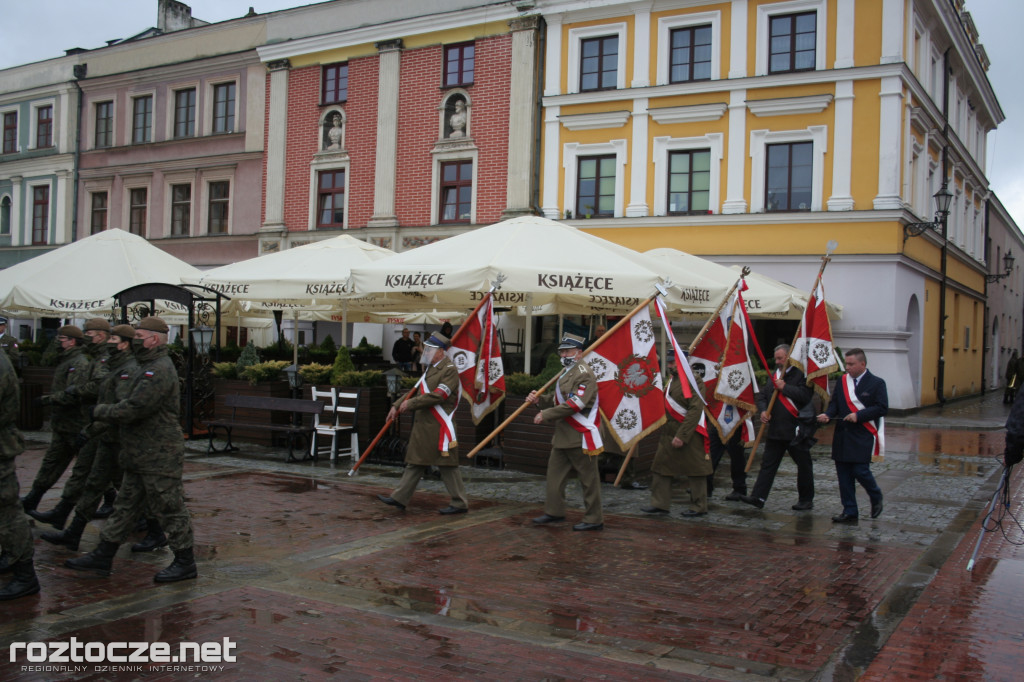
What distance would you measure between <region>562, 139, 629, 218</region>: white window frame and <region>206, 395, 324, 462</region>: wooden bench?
1340 centimetres

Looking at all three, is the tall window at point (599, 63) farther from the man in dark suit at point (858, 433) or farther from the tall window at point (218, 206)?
the man in dark suit at point (858, 433)

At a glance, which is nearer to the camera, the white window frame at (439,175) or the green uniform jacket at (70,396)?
the green uniform jacket at (70,396)

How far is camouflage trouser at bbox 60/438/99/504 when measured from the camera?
770cm

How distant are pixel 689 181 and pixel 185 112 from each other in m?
18.6

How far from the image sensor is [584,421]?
8719 mm

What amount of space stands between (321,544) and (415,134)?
69.0ft

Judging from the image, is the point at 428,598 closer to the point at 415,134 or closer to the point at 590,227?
the point at 590,227

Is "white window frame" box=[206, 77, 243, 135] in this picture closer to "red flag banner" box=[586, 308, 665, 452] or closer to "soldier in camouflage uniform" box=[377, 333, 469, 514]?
"soldier in camouflage uniform" box=[377, 333, 469, 514]

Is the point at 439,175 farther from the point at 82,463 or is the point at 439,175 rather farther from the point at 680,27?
the point at 82,463

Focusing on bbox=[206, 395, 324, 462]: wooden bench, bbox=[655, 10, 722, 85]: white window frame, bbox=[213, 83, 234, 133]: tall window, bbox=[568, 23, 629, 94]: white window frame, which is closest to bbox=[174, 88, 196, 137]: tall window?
bbox=[213, 83, 234, 133]: tall window

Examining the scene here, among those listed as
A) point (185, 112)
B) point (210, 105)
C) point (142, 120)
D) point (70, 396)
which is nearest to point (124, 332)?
point (70, 396)

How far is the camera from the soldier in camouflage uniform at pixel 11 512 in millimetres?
5793

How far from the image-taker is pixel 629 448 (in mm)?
9477

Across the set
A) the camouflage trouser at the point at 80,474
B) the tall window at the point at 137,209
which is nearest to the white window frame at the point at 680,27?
the camouflage trouser at the point at 80,474
